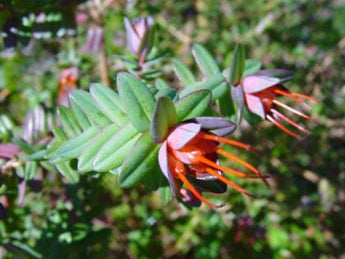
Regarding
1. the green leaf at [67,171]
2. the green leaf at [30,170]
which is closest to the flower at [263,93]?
the green leaf at [67,171]

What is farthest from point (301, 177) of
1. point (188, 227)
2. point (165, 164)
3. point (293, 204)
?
point (165, 164)

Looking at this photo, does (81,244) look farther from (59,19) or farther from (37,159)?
(59,19)

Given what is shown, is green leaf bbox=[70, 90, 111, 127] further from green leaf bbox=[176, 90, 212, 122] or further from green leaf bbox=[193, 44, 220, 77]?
green leaf bbox=[193, 44, 220, 77]

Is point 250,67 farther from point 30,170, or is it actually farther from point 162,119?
point 30,170

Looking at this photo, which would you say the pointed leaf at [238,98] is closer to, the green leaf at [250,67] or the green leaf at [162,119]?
the green leaf at [250,67]

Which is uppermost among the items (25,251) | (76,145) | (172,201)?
(76,145)

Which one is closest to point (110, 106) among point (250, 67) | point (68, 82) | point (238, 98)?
point (238, 98)
